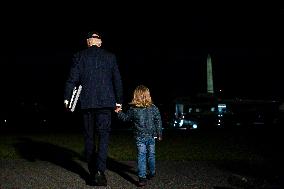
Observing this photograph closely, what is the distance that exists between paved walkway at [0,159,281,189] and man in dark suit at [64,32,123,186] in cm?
45

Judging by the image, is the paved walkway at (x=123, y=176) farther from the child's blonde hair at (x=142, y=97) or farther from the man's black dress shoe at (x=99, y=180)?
the child's blonde hair at (x=142, y=97)

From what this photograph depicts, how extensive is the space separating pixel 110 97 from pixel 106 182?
1107mm

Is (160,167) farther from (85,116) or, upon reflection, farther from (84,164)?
(85,116)

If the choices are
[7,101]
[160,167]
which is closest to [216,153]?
[160,167]

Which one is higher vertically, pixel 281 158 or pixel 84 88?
pixel 84 88

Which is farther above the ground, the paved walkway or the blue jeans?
the blue jeans

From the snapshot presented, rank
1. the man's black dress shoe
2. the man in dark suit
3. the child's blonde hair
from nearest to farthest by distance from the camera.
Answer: the man's black dress shoe → the man in dark suit → the child's blonde hair

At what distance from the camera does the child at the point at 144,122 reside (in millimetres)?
7414

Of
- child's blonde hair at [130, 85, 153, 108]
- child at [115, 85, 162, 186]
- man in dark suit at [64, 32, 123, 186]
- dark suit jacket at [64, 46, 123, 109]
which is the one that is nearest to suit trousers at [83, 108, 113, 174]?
man in dark suit at [64, 32, 123, 186]

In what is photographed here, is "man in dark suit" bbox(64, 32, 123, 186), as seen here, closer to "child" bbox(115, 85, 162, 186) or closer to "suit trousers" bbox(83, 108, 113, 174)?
"suit trousers" bbox(83, 108, 113, 174)

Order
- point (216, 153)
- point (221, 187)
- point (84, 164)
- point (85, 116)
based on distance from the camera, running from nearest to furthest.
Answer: point (221, 187)
point (85, 116)
point (84, 164)
point (216, 153)

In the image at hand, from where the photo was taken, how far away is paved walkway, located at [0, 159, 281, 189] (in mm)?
6988

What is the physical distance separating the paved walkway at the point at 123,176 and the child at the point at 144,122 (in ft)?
1.27

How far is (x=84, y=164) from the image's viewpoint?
380 inches
